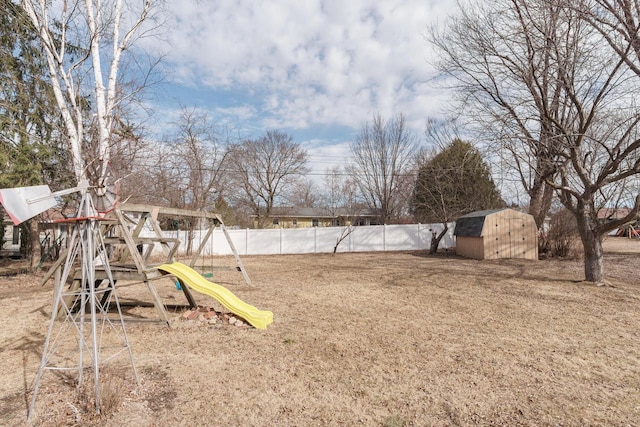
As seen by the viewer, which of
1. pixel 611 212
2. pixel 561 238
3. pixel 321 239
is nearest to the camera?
pixel 611 212

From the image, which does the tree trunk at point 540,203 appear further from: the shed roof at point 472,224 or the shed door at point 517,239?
the shed roof at point 472,224

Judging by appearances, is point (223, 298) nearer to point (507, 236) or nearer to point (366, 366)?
point (366, 366)

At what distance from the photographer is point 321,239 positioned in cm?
2075

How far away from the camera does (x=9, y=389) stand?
10.7 feet

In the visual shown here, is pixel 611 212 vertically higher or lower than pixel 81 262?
higher

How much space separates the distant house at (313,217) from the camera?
1280 inches

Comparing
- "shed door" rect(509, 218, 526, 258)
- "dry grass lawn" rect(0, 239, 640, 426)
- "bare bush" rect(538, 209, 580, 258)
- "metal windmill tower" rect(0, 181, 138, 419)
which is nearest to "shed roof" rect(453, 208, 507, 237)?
"shed door" rect(509, 218, 526, 258)

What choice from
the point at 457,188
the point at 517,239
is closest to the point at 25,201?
the point at 517,239

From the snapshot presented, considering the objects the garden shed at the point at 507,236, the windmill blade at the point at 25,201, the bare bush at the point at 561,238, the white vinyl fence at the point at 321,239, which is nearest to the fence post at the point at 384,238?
the white vinyl fence at the point at 321,239

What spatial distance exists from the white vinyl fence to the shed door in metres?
5.49

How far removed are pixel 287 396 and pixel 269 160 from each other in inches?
1133

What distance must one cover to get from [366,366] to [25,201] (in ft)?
11.7

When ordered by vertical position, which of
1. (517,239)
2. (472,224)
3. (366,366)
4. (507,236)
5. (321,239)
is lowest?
(366,366)

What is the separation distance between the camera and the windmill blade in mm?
2727
